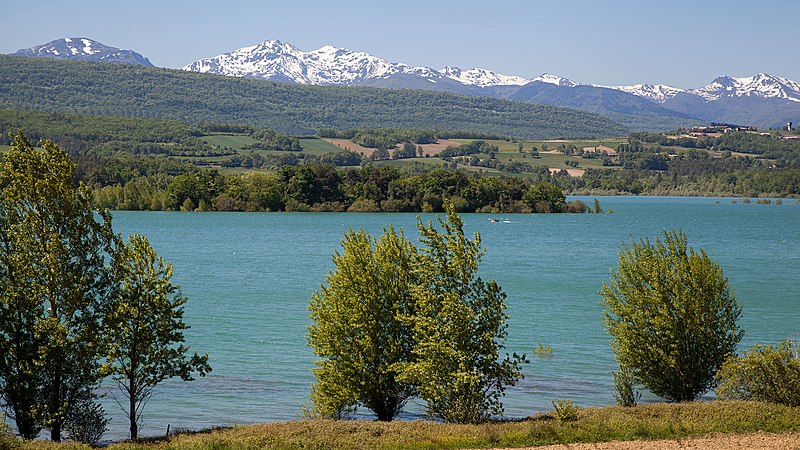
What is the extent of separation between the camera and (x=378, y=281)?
2755 centimetres

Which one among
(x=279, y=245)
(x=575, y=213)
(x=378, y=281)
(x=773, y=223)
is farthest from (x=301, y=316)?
(x=575, y=213)

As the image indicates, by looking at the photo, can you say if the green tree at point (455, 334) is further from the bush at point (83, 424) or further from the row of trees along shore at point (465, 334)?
the bush at point (83, 424)

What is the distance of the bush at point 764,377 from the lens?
2525cm

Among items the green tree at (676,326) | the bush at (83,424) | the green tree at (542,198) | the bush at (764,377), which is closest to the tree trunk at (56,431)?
the bush at (83,424)

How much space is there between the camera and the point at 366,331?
27.0 meters

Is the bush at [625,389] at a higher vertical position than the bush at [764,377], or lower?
lower

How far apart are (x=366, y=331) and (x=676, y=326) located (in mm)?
9145

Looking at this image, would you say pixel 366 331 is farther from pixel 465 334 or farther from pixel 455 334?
pixel 465 334

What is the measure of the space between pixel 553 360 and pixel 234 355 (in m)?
13.6

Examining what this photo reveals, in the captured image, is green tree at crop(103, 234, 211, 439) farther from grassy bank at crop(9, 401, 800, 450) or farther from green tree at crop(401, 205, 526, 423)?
green tree at crop(401, 205, 526, 423)

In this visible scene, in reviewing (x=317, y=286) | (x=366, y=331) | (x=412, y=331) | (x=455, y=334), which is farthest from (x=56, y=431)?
(x=317, y=286)

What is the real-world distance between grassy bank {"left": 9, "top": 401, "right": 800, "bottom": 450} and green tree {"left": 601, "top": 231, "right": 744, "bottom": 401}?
326cm

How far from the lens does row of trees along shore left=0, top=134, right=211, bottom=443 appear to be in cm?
2388

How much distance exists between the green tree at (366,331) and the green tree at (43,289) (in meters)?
6.48
